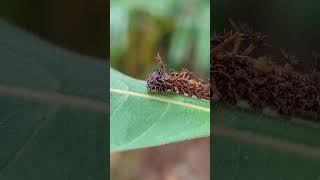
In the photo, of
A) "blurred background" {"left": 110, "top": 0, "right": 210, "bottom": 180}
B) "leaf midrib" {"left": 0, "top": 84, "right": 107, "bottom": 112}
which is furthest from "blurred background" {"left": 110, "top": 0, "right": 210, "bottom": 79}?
"leaf midrib" {"left": 0, "top": 84, "right": 107, "bottom": 112}

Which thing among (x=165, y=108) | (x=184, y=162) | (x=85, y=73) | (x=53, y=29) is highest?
(x=53, y=29)

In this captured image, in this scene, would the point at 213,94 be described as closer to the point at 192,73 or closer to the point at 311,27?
the point at 192,73

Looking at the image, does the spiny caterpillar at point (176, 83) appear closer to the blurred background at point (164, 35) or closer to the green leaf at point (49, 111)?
the blurred background at point (164, 35)

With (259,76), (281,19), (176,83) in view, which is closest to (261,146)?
(259,76)

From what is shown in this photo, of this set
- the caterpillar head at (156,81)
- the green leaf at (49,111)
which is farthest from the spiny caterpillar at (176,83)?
the green leaf at (49,111)

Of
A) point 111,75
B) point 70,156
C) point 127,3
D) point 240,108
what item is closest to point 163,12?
point 127,3
